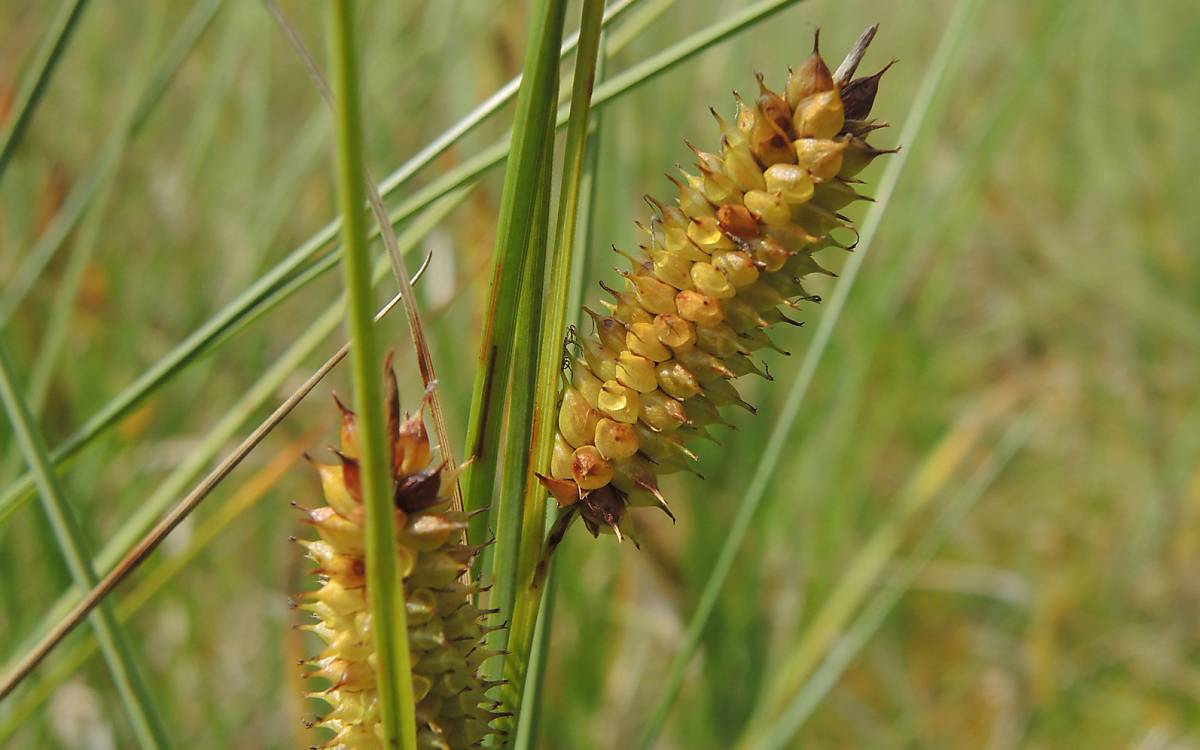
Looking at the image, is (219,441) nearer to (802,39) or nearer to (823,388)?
(823,388)

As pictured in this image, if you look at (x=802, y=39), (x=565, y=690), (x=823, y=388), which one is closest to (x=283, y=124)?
(x=802, y=39)

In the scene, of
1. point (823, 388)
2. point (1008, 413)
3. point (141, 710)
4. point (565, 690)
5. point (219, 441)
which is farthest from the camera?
point (1008, 413)

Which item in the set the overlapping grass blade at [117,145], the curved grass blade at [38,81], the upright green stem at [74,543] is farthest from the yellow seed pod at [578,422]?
the overlapping grass blade at [117,145]

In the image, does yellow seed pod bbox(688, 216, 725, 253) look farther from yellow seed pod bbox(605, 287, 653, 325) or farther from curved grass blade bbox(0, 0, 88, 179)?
curved grass blade bbox(0, 0, 88, 179)

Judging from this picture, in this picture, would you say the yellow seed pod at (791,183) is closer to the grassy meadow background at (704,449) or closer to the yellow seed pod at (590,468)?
the yellow seed pod at (590,468)

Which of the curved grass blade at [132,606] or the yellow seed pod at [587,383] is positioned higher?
the curved grass blade at [132,606]

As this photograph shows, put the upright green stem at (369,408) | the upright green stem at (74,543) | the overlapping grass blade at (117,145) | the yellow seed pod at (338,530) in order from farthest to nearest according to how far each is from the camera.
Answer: the overlapping grass blade at (117,145) < the upright green stem at (74,543) < the yellow seed pod at (338,530) < the upright green stem at (369,408)
